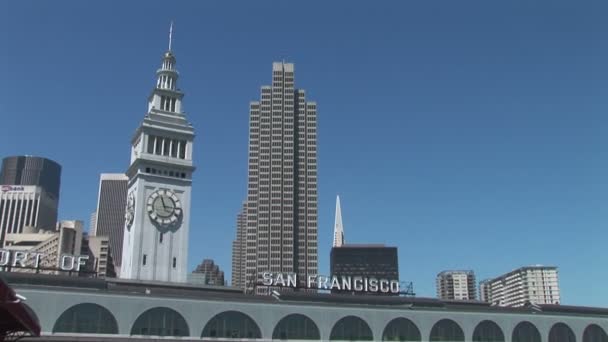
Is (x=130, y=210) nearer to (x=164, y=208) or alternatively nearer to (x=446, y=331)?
(x=164, y=208)

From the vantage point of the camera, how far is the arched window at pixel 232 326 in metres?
80.9

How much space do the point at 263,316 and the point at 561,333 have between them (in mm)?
54737

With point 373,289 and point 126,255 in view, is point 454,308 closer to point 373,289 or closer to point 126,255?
point 373,289

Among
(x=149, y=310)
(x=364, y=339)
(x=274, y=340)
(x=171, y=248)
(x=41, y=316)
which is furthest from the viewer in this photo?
(x=171, y=248)

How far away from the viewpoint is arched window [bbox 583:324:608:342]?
360 feet

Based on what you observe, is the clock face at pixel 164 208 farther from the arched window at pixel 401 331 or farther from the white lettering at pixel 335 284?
the arched window at pixel 401 331

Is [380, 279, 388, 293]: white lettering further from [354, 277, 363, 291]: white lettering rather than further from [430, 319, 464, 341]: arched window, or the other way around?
[430, 319, 464, 341]: arched window

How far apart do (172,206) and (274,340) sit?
35770mm

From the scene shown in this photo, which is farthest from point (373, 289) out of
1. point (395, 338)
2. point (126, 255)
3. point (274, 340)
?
point (126, 255)

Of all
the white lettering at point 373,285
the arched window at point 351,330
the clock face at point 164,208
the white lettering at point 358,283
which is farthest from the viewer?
the clock face at point 164,208

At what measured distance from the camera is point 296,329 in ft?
283

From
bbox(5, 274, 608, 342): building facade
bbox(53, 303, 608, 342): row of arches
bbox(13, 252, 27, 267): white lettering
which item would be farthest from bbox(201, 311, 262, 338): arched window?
bbox(13, 252, 27, 267): white lettering

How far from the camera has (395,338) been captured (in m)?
92.5

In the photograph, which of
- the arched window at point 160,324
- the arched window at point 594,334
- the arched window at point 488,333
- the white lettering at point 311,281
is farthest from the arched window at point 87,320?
the arched window at point 594,334
